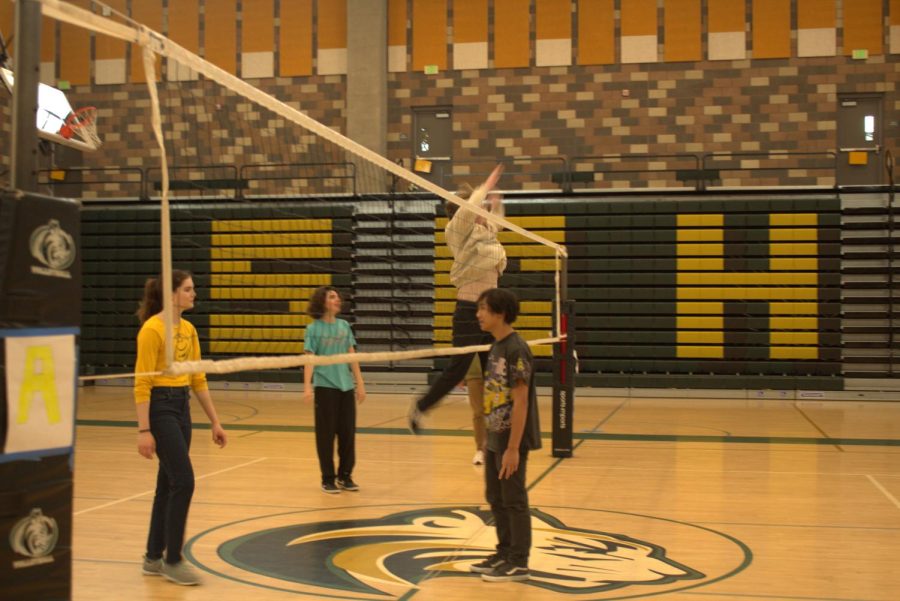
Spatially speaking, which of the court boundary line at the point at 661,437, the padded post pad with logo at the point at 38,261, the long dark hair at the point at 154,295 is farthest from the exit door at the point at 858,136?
the padded post pad with logo at the point at 38,261

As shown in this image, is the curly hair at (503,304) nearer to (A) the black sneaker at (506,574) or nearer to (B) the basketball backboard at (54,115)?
(A) the black sneaker at (506,574)

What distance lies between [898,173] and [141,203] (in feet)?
41.5

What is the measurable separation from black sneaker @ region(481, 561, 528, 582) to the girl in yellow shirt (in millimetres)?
1344

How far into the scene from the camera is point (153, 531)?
4.52 metres

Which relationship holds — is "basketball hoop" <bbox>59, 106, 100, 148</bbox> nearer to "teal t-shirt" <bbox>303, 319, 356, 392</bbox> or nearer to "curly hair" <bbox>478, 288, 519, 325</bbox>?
"teal t-shirt" <bbox>303, 319, 356, 392</bbox>

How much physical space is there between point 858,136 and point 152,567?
1426cm

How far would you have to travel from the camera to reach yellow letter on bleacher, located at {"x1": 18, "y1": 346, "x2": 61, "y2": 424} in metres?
2.30

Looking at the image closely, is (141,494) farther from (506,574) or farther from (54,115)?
(54,115)

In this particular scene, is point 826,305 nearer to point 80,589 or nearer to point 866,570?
point 866,570

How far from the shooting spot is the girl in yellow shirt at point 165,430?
4.32m

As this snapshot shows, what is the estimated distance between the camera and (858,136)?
15539mm

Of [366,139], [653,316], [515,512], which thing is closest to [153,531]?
[515,512]

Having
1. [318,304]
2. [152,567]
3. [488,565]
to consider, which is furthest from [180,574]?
[318,304]

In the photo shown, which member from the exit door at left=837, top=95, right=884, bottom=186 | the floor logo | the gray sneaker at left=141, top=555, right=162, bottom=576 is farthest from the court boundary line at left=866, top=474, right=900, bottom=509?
the exit door at left=837, top=95, right=884, bottom=186
